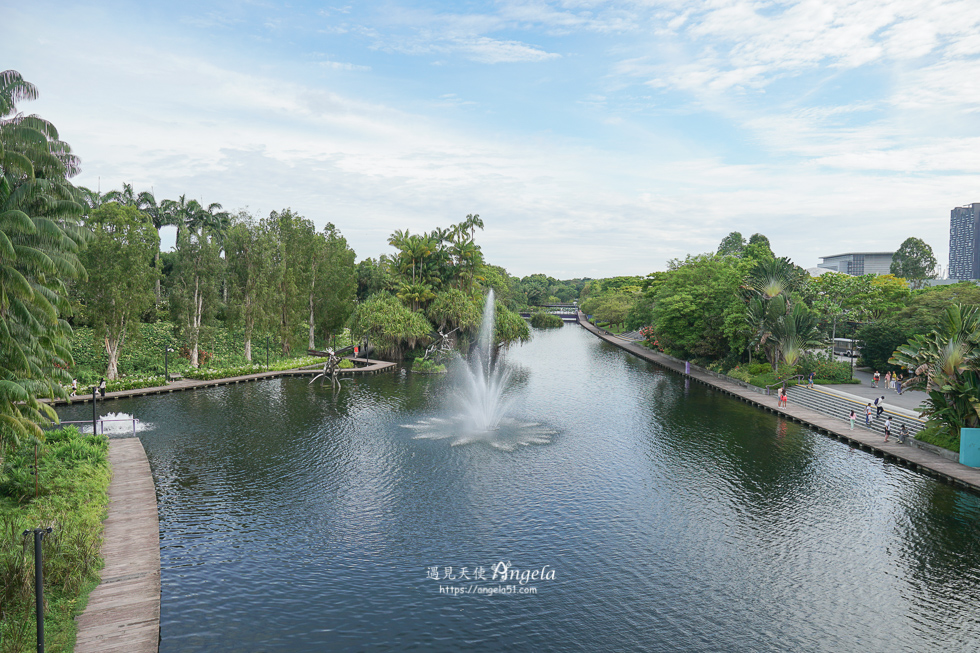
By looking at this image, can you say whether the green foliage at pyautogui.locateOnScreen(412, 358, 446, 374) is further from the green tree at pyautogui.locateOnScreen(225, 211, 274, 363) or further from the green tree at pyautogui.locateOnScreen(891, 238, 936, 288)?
the green tree at pyautogui.locateOnScreen(891, 238, 936, 288)

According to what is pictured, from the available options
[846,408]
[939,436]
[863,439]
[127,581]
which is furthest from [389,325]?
[939,436]

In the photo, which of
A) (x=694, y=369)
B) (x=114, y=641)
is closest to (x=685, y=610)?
(x=114, y=641)

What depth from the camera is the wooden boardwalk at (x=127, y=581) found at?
47.2 feet

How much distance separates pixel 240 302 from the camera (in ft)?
202

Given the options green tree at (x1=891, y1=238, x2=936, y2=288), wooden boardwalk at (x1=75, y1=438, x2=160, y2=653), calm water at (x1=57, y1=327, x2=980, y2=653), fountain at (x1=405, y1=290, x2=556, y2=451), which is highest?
green tree at (x1=891, y1=238, x2=936, y2=288)

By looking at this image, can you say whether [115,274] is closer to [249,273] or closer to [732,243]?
[249,273]

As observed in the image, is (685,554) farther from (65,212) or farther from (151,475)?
(65,212)

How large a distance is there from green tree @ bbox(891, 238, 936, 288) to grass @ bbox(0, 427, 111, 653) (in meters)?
137

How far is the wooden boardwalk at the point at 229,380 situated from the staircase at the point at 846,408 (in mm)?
40177

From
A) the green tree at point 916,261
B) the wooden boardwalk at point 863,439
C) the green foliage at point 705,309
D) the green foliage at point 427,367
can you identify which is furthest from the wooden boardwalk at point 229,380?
the green tree at point 916,261

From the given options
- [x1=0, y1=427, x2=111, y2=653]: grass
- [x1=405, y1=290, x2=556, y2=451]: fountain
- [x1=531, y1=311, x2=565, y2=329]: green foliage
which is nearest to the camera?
[x1=0, y1=427, x2=111, y2=653]: grass

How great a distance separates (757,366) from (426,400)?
3270cm

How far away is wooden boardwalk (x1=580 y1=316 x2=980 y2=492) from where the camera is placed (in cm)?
2845

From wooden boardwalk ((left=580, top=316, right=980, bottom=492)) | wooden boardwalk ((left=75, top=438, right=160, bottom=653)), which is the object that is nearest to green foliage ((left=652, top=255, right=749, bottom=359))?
wooden boardwalk ((left=580, top=316, right=980, bottom=492))
